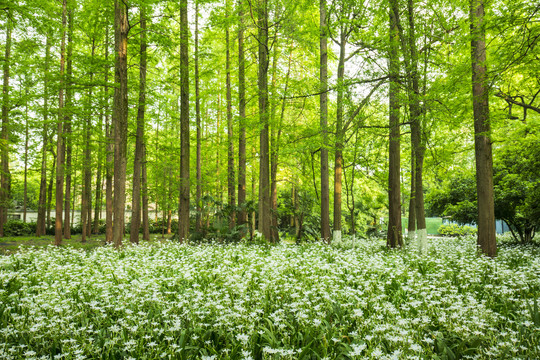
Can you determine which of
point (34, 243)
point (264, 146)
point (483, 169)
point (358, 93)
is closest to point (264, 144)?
point (264, 146)

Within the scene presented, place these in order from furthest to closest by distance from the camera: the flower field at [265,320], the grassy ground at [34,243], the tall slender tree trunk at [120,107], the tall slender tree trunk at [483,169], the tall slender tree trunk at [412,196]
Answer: the grassy ground at [34,243]
the tall slender tree trunk at [120,107]
the tall slender tree trunk at [412,196]
the tall slender tree trunk at [483,169]
the flower field at [265,320]

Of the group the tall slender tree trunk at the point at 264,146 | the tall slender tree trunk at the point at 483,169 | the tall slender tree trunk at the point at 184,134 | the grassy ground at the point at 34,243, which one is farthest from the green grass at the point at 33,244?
the tall slender tree trunk at the point at 483,169

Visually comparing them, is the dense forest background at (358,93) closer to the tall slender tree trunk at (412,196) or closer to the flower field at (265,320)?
the tall slender tree trunk at (412,196)

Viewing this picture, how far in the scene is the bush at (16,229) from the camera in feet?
67.3

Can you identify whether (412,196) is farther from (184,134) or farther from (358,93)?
(184,134)

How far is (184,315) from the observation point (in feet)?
13.0

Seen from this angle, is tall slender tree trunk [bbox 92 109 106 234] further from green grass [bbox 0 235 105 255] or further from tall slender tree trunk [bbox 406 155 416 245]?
tall slender tree trunk [bbox 406 155 416 245]

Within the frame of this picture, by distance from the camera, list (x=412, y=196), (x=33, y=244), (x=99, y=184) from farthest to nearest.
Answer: (x=99, y=184), (x=33, y=244), (x=412, y=196)

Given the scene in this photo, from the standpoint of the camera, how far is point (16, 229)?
21.0 metres

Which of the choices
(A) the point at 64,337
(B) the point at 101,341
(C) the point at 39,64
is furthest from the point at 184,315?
(C) the point at 39,64

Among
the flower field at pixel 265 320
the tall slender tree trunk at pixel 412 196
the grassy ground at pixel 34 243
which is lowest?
the grassy ground at pixel 34 243

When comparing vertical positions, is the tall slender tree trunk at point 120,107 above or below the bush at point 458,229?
above

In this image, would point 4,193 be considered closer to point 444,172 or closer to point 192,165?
point 192,165

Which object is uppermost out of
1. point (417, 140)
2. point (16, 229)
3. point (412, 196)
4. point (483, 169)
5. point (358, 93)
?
point (358, 93)
